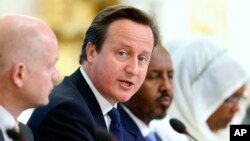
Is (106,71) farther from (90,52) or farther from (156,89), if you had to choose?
(156,89)

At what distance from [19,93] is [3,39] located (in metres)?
0.18

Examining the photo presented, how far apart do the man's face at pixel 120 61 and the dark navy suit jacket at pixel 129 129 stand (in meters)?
0.33

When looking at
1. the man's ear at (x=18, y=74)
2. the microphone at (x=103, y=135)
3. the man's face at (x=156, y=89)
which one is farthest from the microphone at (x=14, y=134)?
the man's face at (x=156, y=89)

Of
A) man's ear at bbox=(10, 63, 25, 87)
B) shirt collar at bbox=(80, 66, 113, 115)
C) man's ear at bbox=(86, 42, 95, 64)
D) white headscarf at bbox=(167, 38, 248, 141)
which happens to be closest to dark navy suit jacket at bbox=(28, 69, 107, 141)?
shirt collar at bbox=(80, 66, 113, 115)

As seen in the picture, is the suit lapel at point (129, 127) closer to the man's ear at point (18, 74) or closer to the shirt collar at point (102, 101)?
the shirt collar at point (102, 101)

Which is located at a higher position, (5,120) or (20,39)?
(20,39)

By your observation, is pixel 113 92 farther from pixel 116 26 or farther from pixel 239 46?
pixel 239 46

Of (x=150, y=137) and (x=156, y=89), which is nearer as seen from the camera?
(x=150, y=137)

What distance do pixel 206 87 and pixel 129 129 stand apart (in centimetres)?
152

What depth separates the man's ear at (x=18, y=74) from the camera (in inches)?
116

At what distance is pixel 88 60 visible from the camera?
11.8ft

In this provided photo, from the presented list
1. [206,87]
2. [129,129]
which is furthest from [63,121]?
[206,87]

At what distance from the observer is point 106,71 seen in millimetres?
3504

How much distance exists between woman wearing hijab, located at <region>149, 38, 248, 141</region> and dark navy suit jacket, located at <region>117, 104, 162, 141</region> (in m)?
1.02
